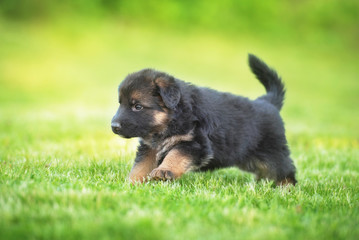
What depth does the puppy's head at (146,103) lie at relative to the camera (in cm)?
367

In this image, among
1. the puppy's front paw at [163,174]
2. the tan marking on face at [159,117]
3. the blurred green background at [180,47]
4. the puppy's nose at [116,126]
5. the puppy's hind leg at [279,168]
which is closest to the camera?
the puppy's front paw at [163,174]

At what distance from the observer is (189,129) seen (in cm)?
369

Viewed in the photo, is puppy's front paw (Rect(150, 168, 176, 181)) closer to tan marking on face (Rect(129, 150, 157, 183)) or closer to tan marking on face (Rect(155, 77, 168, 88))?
tan marking on face (Rect(129, 150, 157, 183))

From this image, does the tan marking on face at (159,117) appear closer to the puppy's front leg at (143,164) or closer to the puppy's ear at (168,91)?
the puppy's ear at (168,91)

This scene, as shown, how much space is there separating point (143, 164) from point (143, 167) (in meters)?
0.04

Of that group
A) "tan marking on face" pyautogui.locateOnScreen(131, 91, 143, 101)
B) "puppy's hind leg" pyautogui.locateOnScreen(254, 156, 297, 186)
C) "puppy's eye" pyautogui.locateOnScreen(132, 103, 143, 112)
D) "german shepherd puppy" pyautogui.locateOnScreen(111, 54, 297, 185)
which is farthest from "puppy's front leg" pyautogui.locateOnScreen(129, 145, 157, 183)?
"puppy's hind leg" pyautogui.locateOnScreen(254, 156, 297, 186)

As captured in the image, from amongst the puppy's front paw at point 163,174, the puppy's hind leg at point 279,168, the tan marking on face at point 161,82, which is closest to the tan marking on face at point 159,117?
the tan marking on face at point 161,82

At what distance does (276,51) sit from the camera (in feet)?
74.9

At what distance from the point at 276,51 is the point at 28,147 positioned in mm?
19562

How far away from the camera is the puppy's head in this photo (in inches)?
145

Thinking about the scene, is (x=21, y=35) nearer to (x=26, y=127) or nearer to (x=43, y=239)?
(x=26, y=127)

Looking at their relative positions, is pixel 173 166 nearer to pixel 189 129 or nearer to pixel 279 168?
pixel 189 129

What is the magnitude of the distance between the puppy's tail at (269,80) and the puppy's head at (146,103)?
52.6 inches

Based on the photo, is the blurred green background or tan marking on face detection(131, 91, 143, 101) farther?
the blurred green background
